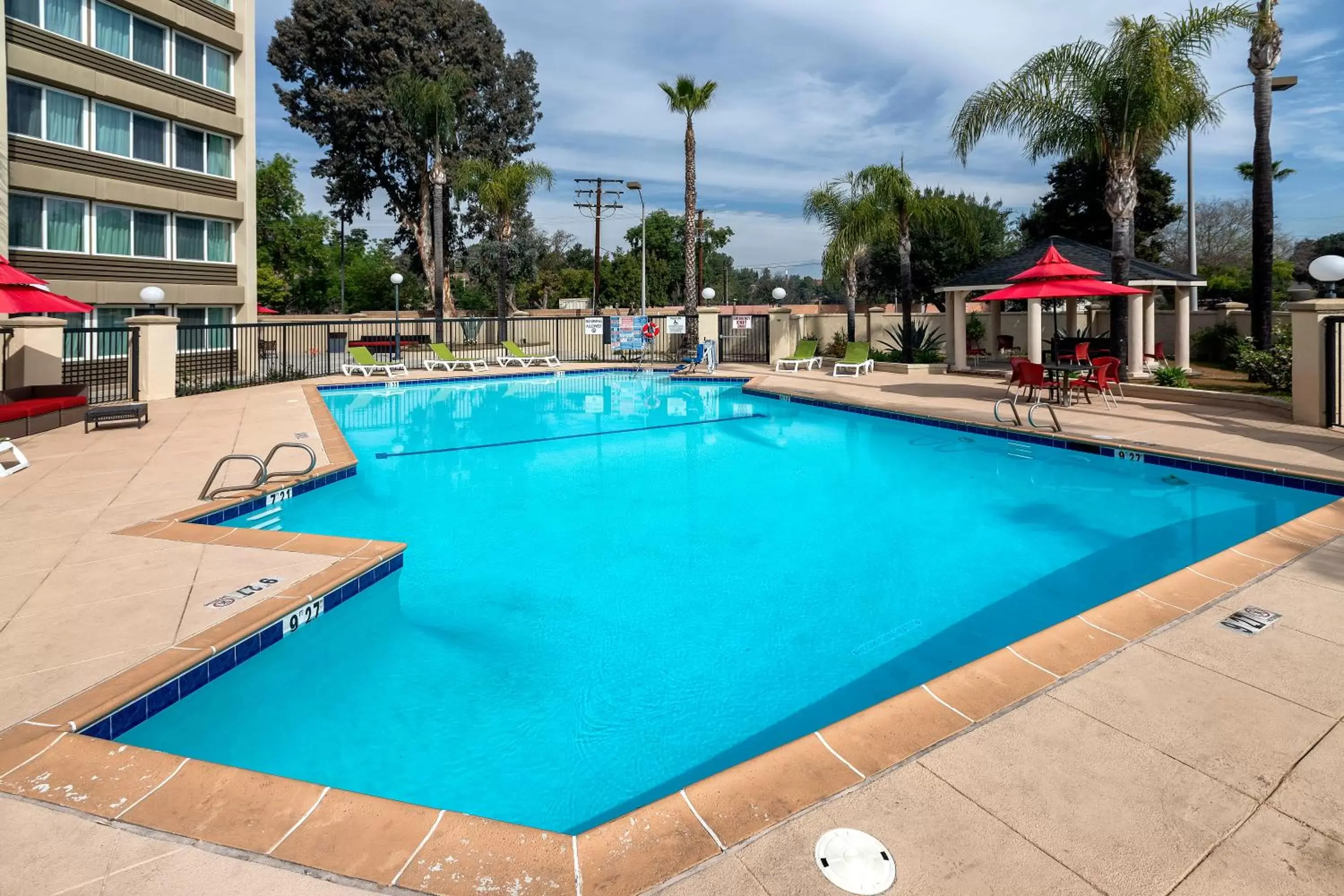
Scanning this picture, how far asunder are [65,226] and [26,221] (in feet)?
2.89

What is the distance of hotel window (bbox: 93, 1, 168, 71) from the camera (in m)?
19.9

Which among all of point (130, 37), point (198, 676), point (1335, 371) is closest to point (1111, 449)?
point (1335, 371)

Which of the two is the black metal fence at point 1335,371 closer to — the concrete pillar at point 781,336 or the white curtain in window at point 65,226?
the concrete pillar at point 781,336

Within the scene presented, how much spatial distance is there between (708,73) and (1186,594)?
2267 cm

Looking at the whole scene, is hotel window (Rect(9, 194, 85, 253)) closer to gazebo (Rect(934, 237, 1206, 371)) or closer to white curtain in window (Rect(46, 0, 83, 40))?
white curtain in window (Rect(46, 0, 83, 40))

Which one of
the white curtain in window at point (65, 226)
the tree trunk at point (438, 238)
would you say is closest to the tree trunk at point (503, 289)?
the tree trunk at point (438, 238)

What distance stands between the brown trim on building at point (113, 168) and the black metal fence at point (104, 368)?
14.0 feet

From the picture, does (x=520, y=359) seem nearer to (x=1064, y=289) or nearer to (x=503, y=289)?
(x=503, y=289)

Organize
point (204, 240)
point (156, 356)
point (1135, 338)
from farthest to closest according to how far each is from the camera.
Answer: point (204, 240) → point (1135, 338) → point (156, 356)

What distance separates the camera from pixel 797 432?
12.5m

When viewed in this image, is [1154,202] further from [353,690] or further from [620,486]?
[353,690]

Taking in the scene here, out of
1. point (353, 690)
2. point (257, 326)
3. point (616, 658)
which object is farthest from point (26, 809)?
point (257, 326)

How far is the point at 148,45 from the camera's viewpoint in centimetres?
2114

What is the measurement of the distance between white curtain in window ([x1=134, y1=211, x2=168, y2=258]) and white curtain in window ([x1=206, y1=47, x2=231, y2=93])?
176 inches
